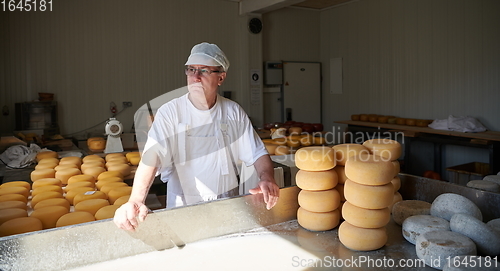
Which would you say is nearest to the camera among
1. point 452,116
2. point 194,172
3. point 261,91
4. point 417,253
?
point 417,253

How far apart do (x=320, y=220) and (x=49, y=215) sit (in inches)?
51.5

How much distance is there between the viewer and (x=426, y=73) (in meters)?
5.80

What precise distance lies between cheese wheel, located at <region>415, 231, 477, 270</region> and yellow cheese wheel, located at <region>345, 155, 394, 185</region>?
20 centimetres

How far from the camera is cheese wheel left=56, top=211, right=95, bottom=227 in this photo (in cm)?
170

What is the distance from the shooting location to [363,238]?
1.19 m

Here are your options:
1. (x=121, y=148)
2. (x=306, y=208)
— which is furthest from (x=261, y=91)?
(x=306, y=208)

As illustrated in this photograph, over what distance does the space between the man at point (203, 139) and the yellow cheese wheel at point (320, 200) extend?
0.99 feet

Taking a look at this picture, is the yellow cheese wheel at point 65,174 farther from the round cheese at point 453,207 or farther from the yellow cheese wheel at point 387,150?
the round cheese at point 453,207

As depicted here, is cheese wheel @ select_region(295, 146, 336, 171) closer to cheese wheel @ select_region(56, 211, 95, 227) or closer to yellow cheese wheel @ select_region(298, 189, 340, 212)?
yellow cheese wheel @ select_region(298, 189, 340, 212)

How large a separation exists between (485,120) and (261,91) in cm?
347

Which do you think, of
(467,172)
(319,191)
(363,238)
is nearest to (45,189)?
(319,191)

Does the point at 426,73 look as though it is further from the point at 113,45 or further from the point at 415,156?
the point at 113,45

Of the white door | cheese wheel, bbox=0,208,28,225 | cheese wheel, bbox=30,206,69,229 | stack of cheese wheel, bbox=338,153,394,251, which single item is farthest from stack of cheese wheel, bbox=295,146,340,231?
the white door

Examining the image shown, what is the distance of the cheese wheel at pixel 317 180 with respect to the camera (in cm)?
136
